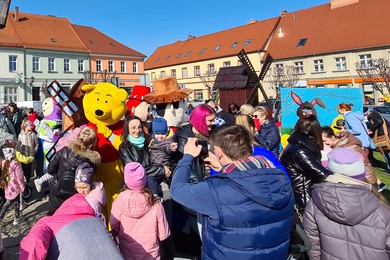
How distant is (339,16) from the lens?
3550 cm

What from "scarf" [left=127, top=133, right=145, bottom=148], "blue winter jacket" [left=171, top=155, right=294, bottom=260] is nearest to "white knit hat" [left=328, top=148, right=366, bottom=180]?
"blue winter jacket" [left=171, top=155, right=294, bottom=260]

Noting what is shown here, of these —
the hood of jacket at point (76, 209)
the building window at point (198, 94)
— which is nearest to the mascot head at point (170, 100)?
the hood of jacket at point (76, 209)

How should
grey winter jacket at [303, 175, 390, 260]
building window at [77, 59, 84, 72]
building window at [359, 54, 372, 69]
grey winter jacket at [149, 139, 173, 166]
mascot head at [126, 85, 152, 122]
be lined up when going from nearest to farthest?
grey winter jacket at [303, 175, 390, 260] < grey winter jacket at [149, 139, 173, 166] < mascot head at [126, 85, 152, 122] < building window at [359, 54, 372, 69] < building window at [77, 59, 84, 72]

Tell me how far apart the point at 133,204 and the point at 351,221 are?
5.91 feet

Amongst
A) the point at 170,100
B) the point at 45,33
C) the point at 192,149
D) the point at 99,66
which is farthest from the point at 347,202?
the point at 45,33

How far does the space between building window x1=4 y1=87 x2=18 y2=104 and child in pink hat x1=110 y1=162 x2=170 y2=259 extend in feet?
120

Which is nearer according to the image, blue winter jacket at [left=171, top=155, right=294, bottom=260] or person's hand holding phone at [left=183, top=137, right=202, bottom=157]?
blue winter jacket at [left=171, top=155, right=294, bottom=260]

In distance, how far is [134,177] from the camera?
2977 millimetres

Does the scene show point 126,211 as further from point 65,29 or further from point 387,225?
point 65,29

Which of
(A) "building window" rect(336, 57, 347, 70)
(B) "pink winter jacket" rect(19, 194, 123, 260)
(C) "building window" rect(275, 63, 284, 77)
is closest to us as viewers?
(B) "pink winter jacket" rect(19, 194, 123, 260)

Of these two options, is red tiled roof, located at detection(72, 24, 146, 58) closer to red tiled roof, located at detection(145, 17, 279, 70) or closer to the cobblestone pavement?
red tiled roof, located at detection(145, 17, 279, 70)

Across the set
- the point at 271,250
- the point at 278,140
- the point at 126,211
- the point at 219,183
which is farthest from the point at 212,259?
the point at 278,140

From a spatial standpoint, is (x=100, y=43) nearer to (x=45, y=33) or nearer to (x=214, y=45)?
(x=45, y=33)

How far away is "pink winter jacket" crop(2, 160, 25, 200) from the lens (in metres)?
4.97
